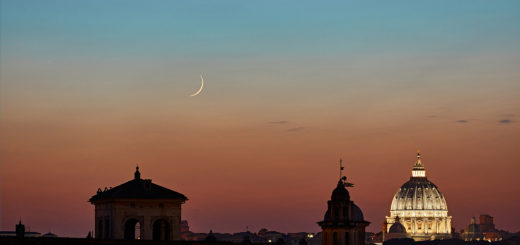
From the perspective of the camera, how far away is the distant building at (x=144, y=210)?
6844 cm

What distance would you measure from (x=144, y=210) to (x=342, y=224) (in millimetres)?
30628

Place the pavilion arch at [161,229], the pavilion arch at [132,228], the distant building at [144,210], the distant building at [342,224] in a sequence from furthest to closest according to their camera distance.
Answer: the distant building at [342,224] < the pavilion arch at [132,228] < the pavilion arch at [161,229] < the distant building at [144,210]

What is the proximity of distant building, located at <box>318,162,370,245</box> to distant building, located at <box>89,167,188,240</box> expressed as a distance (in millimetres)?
28477

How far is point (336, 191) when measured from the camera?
99.5m

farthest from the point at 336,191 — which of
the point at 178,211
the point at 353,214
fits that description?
the point at 178,211

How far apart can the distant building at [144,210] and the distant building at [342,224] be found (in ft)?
93.4

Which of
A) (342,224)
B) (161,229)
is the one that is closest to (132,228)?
A: (161,229)

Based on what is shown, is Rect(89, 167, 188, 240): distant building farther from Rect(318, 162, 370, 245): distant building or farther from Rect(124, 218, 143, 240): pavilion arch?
Rect(318, 162, 370, 245): distant building

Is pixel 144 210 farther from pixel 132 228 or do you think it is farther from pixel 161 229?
pixel 132 228

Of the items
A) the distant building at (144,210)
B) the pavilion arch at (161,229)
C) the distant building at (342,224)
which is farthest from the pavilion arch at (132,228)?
the distant building at (342,224)

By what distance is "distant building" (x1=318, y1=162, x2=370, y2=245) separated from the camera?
318 ft

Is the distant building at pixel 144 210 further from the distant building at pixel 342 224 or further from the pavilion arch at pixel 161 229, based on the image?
the distant building at pixel 342 224

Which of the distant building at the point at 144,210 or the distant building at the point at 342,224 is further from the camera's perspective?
the distant building at the point at 342,224

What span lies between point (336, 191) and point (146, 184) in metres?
32.4
